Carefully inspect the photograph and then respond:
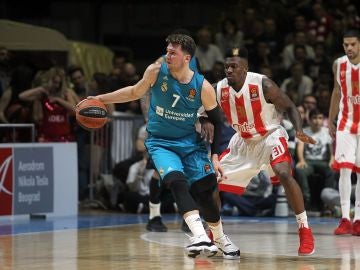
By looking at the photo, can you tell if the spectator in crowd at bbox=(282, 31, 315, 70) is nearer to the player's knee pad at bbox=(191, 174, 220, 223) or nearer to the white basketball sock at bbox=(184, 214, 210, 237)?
the player's knee pad at bbox=(191, 174, 220, 223)

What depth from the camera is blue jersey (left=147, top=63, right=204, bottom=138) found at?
30.1 ft

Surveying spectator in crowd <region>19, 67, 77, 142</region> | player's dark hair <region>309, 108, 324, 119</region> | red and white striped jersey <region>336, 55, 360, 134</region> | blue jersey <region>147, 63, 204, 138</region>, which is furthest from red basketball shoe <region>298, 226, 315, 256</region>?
spectator in crowd <region>19, 67, 77, 142</region>

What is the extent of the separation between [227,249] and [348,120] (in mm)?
3354

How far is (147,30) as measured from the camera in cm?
2486

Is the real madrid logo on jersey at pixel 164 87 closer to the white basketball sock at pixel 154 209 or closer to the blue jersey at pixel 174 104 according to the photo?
the blue jersey at pixel 174 104

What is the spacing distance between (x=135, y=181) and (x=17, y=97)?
87.9 inches

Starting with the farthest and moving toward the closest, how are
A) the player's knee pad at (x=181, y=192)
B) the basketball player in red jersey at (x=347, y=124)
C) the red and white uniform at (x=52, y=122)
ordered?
the red and white uniform at (x=52, y=122)
the basketball player in red jersey at (x=347, y=124)
the player's knee pad at (x=181, y=192)

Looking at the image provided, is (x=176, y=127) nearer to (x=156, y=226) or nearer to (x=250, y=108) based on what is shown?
(x=250, y=108)

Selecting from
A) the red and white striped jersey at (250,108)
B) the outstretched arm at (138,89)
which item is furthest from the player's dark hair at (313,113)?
the outstretched arm at (138,89)

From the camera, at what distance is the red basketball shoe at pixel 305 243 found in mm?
9578

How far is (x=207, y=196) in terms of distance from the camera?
9336 mm

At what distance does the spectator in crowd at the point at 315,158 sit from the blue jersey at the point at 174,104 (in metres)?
6.16

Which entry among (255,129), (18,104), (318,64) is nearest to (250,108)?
(255,129)

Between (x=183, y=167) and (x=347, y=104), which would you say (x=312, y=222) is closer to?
(x=347, y=104)
